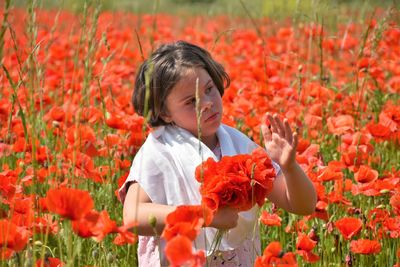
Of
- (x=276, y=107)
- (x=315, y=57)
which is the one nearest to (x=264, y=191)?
(x=276, y=107)

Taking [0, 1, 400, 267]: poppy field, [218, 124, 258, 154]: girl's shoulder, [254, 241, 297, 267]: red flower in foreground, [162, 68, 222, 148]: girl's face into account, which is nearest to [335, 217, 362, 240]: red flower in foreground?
[0, 1, 400, 267]: poppy field

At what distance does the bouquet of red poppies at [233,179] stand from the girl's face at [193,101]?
0.39 metres

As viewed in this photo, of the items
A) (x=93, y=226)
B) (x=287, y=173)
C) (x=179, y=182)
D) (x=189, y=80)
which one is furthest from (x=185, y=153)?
(x=93, y=226)

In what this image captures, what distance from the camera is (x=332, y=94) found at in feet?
11.6

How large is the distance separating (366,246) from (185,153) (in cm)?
51

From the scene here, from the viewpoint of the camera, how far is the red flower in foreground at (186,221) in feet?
4.52

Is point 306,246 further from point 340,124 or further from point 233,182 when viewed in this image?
point 340,124

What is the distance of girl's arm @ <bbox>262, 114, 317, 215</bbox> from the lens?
1815 mm

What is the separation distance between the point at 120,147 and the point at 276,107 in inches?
40.8

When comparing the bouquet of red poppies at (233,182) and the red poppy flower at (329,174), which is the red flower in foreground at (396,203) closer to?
the red poppy flower at (329,174)

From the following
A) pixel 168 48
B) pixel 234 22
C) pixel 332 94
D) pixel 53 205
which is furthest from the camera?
pixel 234 22

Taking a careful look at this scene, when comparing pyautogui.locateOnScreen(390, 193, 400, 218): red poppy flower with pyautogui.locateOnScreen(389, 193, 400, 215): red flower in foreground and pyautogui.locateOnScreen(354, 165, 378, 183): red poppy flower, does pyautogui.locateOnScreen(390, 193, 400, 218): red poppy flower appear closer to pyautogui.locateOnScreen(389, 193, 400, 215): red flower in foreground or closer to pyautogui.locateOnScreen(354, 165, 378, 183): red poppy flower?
pyautogui.locateOnScreen(389, 193, 400, 215): red flower in foreground

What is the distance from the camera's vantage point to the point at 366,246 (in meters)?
2.08

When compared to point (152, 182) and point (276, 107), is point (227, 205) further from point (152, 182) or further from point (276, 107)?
point (276, 107)
